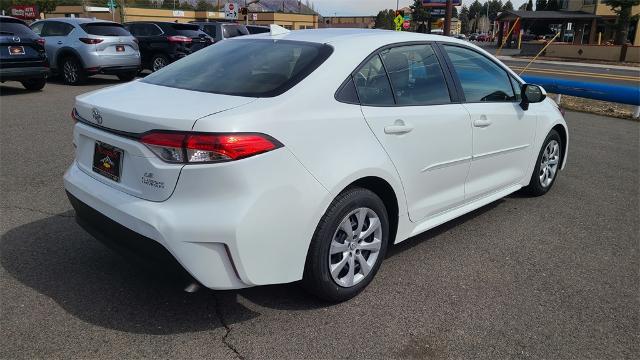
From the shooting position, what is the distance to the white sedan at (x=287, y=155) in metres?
2.59

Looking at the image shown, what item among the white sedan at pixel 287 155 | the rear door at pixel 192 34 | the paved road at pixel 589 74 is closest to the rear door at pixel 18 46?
the rear door at pixel 192 34

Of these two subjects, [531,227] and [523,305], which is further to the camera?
[531,227]

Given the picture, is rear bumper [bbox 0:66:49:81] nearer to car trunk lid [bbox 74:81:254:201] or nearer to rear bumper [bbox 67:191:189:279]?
car trunk lid [bbox 74:81:254:201]

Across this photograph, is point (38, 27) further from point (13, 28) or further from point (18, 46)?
point (18, 46)

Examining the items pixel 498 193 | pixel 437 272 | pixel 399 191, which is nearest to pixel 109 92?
pixel 399 191

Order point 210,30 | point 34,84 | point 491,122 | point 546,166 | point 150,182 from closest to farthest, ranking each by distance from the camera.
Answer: point 150,182, point 491,122, point 546,166, point 34,84, point 210,30

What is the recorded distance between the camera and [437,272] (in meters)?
3.71

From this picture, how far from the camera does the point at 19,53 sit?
1089cm

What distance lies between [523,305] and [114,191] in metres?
2.55

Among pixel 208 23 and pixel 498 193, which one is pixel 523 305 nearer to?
pixel 498 193

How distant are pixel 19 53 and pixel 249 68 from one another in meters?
9.73

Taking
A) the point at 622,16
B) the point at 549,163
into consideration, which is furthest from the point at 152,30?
the point at 622,16

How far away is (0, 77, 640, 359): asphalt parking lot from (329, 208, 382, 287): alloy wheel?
0.18m

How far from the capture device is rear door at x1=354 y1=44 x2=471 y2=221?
10.8 feet
